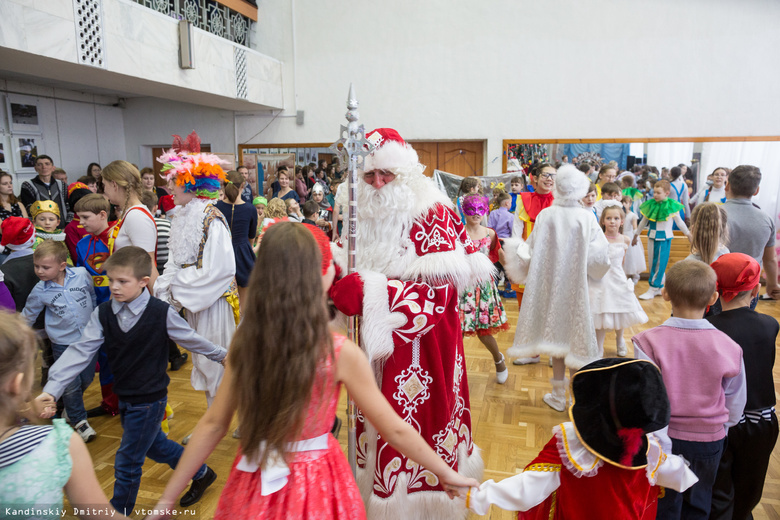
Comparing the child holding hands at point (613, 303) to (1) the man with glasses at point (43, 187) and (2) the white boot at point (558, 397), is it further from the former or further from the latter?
(1) the man with glasses at point (43, 187)

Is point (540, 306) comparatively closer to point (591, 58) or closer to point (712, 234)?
point (712, 234)

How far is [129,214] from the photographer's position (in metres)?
2.97

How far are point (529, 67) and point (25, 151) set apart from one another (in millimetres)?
8412

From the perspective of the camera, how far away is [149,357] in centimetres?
223

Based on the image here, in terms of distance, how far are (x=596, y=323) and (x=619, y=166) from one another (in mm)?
5226

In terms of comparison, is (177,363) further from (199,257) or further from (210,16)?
(210,16)

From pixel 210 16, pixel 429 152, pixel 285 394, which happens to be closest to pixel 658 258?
pixel 429 152

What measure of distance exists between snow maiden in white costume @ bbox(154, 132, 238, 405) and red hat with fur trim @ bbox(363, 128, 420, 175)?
1.08m

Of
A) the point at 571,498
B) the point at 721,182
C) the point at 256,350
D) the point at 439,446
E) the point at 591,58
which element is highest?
the point at 591,58

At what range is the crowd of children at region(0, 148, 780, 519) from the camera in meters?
1.19

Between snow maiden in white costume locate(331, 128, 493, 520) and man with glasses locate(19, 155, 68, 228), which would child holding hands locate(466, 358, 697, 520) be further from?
man with glasses locate(19, 155, 68, 228)

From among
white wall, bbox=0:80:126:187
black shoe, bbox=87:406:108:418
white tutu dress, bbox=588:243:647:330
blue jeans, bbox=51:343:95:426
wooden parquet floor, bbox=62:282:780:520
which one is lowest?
wooden parquet floor, bbox=62:282:780:520

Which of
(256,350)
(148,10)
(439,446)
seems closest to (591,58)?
(148,10)

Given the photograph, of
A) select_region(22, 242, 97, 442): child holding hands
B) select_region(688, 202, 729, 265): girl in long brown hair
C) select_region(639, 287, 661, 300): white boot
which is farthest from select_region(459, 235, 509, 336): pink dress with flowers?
select_region(639, 287, 661, 300): white boot
